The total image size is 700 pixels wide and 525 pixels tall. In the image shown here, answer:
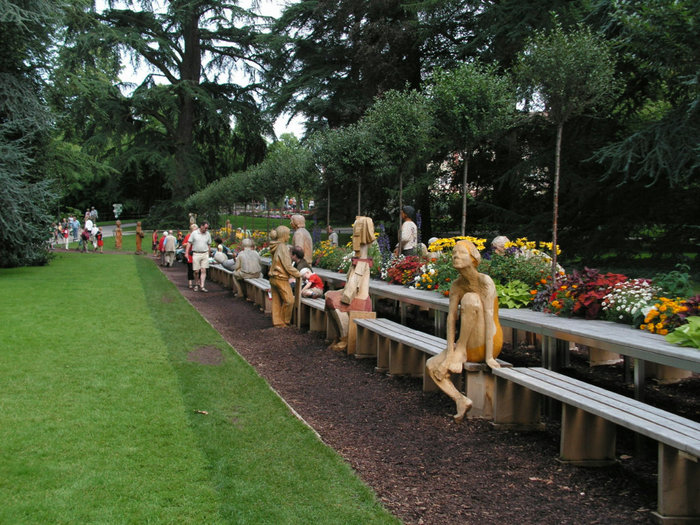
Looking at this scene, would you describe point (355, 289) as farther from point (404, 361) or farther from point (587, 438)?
point (587, 438)

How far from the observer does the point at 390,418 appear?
5.71 meters

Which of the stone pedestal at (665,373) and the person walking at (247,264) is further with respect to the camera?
the person walking at (247,264)

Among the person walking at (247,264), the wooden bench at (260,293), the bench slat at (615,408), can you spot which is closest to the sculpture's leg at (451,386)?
the bench slat at (615,408)

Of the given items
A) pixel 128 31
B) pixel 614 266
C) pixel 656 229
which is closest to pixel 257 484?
pixel 614 266

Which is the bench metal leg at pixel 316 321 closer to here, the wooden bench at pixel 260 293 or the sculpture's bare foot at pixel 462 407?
the wooden bench at pixel 260 293

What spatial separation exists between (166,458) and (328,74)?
24034 millimetres

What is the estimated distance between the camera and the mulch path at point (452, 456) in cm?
381

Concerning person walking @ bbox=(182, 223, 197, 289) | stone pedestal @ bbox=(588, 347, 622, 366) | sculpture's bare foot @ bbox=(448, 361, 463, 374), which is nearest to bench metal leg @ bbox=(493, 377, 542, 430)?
sculpture's bare foot @ bbox=(448, 361, 463, 374)

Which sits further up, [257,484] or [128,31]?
[128,31]

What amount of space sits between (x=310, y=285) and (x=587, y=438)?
23.5 ft

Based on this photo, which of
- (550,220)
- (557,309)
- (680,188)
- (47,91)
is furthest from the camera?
(47,91)

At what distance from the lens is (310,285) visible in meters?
11.2

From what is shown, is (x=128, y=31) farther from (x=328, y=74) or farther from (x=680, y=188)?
(x=680, y=188)

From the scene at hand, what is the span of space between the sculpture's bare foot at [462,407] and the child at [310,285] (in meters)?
5.79
